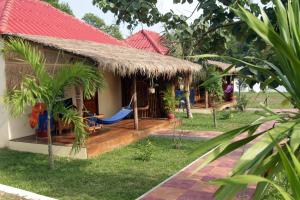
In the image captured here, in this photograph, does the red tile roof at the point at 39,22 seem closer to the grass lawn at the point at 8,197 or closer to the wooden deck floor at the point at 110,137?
the wooden deck floor at the point at 110,137

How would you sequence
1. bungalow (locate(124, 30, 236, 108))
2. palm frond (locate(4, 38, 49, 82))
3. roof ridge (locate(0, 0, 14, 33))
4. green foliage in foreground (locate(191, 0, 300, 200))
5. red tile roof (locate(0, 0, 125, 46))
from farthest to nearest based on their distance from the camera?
bungalow (locate(124, 30, 236, 108)) → red tile roof (locate(0, 0, 125, 46)) → roof ridge (locate(0, 0, 14, 33)) → palm frond (locate(4, 38, 49, 82)) → green foliage in foreground (locate(191, 0, 300, 200))

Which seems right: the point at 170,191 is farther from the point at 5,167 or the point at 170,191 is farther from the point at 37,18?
the point at 37,18

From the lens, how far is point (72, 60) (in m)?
9.34

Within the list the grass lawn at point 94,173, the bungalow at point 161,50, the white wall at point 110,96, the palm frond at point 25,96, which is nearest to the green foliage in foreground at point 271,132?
the grass lawn at point 94,173

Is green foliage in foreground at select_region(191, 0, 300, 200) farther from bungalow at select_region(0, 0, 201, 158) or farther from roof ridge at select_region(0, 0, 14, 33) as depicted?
roof ridge at select_region(0, 0, 14, 33)

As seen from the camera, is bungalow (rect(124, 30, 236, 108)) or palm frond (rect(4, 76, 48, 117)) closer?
palm frond (rect(4, 76, 48, 117))

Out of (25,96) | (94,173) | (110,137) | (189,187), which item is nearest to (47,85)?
(25,96)

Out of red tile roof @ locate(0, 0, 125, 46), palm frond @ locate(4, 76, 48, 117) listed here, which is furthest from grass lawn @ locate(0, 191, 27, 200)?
red tile roof @ locate(0, 0, 125, 46)

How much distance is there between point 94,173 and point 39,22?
24.1 ft

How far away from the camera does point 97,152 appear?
8.85m

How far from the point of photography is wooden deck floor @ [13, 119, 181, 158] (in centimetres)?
899

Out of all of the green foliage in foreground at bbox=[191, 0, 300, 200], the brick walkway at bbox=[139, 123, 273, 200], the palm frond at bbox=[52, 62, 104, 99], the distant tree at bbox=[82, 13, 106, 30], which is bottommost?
the brick walkway at bbox=[139, 123, 273, 200]

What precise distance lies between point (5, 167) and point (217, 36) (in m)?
5.54

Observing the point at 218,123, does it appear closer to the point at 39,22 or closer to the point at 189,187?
the point at 39,22
